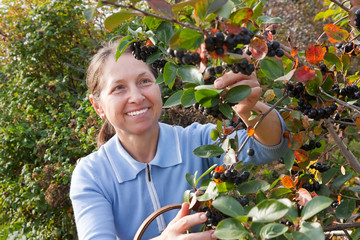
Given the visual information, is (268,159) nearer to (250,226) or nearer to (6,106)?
(250,226)

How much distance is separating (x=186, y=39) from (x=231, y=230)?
0.40m

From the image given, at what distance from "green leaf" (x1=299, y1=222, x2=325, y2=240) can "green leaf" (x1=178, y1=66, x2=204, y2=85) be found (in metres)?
0.41

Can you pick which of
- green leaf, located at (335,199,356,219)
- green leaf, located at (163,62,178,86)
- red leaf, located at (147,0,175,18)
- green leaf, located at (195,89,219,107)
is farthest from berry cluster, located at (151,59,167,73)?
green leaf, located at (335,199,356,219)

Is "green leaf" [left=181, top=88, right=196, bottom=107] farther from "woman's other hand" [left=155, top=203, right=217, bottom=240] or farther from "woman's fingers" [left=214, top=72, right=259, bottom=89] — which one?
"woman's other hand" [left=155, top=203, right=217, bottom=240]

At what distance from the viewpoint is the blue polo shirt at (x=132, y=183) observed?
1.74 meters

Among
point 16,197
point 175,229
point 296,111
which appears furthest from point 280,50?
point 16,197

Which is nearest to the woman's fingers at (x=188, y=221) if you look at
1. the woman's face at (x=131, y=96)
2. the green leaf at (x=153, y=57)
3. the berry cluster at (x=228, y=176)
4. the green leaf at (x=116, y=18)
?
the berry cluster at (x=228, y=176)

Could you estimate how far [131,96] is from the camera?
1749 millimetres

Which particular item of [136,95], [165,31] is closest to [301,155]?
[165,31]

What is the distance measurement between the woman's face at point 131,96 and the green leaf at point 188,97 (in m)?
0.80

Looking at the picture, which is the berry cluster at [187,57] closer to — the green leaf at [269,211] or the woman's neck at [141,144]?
the green leaf at [269,211]

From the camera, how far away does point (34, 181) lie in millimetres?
3658

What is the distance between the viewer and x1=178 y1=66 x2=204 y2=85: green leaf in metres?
0.94

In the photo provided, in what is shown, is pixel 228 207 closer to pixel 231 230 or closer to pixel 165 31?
pixel 231 230
